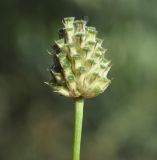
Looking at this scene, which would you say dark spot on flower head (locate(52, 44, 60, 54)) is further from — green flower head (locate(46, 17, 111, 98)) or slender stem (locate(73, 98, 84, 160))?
slender stem (locate(73, 98, 84, 160))

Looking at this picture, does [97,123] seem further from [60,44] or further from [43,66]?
[60,44]

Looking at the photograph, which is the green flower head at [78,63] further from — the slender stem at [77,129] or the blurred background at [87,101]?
the blurred background at [87,101]

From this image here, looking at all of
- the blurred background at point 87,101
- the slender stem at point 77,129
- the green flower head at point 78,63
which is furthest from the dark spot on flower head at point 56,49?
the blurred background at point 87,101

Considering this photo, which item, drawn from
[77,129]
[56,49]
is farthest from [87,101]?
[77,129]

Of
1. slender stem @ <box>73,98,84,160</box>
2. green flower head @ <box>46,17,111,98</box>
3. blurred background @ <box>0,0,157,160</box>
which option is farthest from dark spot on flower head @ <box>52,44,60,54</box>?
blurred background @ <box>0,0,157,160</box>

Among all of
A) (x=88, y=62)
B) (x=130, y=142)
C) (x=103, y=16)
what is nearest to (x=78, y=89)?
(x=88, y=62)

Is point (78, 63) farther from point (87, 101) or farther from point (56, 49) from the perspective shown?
point (87, 101)
